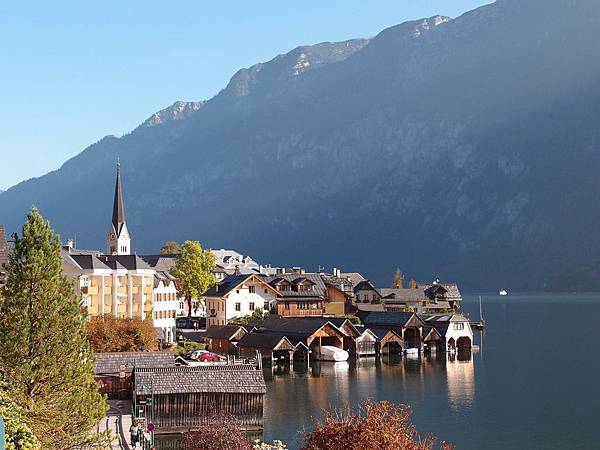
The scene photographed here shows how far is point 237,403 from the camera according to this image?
177ft

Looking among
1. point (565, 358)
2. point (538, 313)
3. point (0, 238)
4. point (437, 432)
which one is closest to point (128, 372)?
point (0, 238)

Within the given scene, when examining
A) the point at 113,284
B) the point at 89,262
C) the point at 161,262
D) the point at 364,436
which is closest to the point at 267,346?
the point at 113,284

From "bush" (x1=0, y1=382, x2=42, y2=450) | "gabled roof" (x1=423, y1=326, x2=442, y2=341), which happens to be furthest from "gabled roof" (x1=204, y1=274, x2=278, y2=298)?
"bush" (x1=0, y1=382, x2=42, y2=450)

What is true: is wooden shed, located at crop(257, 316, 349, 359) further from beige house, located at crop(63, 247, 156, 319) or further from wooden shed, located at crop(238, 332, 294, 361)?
beige house, located at crop(63, 247, 156, 319)

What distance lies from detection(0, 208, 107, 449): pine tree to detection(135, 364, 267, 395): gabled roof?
724 inches

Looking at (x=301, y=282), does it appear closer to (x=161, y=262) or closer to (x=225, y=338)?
(x=225, y=338)

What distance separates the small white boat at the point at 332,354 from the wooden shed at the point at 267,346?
3217 mm

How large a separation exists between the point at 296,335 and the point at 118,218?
57.0 m

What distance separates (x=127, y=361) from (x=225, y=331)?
114 ft

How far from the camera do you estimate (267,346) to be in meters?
92.7

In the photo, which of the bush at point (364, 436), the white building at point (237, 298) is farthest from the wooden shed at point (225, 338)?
the bush at point (364, 436)

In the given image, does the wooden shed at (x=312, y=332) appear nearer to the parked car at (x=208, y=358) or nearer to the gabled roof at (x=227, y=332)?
the gabled roof at (x=227, y=332)

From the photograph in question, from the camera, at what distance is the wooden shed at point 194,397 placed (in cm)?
5306

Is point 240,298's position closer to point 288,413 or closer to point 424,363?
point 424,363
